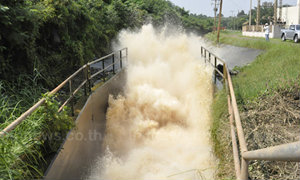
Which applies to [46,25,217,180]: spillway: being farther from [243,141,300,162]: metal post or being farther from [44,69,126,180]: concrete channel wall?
[243,141,300,162]: metal post

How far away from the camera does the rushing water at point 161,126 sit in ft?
23.0

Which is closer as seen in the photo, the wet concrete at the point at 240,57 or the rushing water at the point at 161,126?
the rushing water at the point at 161,126

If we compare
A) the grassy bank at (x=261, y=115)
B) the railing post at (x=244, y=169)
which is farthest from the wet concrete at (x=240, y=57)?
the railing post at (x=244, y=169)

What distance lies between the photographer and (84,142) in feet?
22.4

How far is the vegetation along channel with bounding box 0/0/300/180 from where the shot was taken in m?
4.43

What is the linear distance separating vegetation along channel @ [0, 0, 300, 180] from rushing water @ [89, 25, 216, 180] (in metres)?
0.04

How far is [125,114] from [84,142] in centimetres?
351

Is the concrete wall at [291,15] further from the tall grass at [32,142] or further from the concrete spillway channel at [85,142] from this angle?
the tall grass at [32,142]

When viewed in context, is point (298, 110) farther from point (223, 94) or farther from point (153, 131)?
point (153, 131)

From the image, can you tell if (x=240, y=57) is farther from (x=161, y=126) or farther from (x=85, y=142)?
(x=85, y=142)

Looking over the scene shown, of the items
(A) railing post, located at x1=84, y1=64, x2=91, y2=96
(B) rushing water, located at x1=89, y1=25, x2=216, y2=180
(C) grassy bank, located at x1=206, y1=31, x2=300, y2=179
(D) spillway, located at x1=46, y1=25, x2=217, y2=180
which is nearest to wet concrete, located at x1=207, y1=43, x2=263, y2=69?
(B) rushing water, located at x1=89, y1=25, x2=216, y2=180

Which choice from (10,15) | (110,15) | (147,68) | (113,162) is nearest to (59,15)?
(10,15)

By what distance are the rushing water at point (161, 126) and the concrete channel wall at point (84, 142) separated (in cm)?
30

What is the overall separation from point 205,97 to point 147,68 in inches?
186
